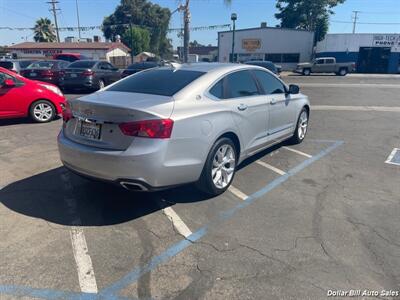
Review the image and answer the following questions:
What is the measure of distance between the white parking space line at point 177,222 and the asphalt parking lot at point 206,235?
0.04 feet

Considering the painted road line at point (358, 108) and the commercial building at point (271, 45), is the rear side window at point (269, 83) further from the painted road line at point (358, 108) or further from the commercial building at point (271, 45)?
the commercial building at point (271, 45)

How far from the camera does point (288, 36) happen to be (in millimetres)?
43406

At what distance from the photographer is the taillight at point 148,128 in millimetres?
3285

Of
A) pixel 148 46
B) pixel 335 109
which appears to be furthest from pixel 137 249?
pixel 148 46

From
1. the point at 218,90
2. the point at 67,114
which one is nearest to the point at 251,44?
the point at 218,90

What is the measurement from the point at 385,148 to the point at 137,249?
18.8ft

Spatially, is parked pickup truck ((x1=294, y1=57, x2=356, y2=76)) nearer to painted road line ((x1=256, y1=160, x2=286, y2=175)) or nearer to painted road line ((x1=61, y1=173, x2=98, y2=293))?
painted road line ((x1=256, y1=160, x2=286, y2=175))

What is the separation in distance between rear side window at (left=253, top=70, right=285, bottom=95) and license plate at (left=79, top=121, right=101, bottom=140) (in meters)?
2.69

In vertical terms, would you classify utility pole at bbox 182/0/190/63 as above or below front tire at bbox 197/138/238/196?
above

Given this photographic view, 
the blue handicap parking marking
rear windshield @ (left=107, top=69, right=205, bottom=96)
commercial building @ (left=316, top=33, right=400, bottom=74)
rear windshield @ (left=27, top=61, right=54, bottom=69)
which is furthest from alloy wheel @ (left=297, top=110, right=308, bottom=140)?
commercial building @ (left=316, top=33, right=400, bottom=74)

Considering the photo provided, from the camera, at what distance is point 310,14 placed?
51.9m

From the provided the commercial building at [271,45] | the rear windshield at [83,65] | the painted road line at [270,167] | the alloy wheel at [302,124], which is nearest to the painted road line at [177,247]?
the painted road line at [270,167]

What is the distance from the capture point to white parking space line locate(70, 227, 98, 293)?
262cm

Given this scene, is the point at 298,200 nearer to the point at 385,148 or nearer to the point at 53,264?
the point at 53,264
